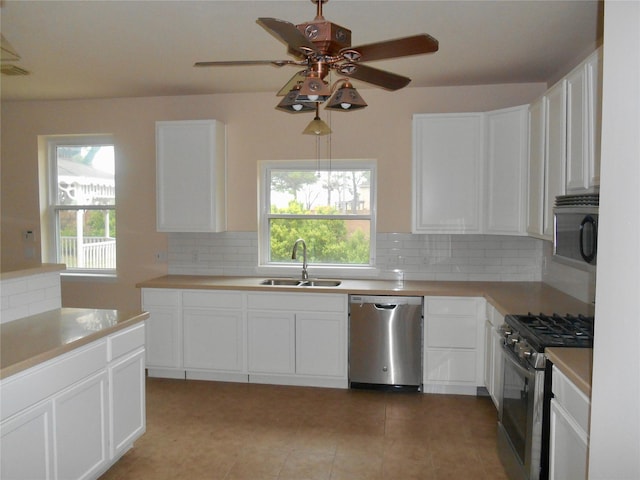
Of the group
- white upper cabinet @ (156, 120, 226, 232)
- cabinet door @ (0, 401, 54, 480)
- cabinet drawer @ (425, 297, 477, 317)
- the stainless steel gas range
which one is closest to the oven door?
the stainless steel gas range

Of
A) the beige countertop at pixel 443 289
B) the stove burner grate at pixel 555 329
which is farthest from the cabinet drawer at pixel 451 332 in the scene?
the stove burner grate at pixel 555 329

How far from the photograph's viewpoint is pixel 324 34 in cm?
200

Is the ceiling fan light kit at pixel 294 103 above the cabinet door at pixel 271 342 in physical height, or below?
above

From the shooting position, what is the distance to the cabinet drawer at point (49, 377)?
2.11 m

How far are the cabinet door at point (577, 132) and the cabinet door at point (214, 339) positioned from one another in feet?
9.27

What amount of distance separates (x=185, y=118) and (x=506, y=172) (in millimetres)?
3074

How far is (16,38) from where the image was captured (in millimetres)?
3477

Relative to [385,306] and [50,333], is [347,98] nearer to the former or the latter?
[50,333]

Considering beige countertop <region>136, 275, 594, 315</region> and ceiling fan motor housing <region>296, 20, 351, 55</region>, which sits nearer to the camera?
ceiling fan motor housing <region>296, 20, 351, 55</region>

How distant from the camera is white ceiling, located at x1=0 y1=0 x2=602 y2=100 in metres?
2.92

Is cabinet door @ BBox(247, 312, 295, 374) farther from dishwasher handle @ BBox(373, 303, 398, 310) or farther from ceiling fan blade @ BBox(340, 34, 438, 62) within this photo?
ceiling fan blade @ BBox(340, 34, 438, 62)

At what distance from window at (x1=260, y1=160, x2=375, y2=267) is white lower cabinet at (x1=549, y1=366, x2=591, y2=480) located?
276 cm

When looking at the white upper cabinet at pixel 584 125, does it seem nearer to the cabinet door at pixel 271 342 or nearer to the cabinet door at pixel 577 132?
the cabinet door at pixel 577 132

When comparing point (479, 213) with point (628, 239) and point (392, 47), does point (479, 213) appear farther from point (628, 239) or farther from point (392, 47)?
point (628, 239)
